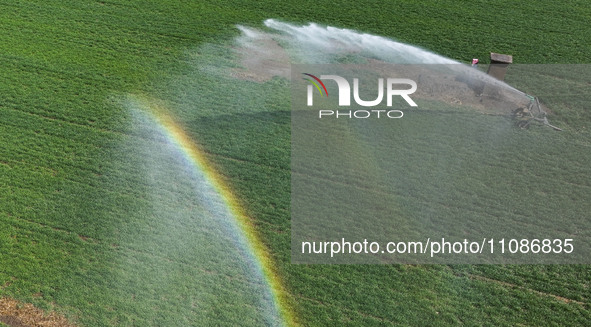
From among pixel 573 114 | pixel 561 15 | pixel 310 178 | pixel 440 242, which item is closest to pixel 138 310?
pixel 310 178

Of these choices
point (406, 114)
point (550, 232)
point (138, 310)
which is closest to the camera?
point (138, 310)

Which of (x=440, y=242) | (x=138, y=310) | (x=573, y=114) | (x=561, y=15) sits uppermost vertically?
(x=561, y=15)

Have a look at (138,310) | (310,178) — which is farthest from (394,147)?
(138,310)

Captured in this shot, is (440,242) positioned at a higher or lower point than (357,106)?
lower

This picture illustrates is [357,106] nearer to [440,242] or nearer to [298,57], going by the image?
[298,57]

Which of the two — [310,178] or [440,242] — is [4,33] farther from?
[440,242]

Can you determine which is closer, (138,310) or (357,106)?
(138,310)

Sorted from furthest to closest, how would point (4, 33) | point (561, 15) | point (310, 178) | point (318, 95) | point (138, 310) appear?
point (561, 15)
point (4, 33)
point (318, 95)
point (310, 178)
point (138, 310)
